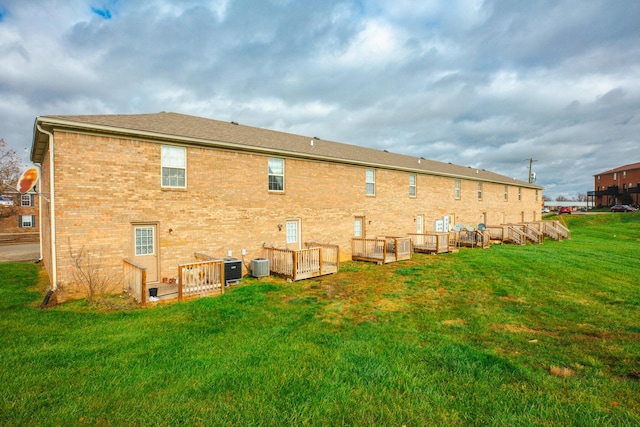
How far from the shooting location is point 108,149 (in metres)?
9.70

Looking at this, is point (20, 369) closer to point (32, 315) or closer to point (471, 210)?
point (32, 315)

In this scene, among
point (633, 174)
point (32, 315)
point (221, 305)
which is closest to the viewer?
point (32, 315)

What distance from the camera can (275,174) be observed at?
14109 millimetres

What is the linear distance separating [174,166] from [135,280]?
177 inches

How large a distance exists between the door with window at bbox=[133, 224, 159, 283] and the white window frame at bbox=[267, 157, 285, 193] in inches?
209

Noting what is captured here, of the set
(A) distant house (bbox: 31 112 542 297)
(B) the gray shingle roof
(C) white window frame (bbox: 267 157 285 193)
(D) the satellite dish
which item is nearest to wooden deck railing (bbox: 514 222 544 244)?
(A) distant house (bbox: 31 112 542 297)

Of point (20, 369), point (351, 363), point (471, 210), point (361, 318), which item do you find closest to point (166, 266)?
point (20, 369)

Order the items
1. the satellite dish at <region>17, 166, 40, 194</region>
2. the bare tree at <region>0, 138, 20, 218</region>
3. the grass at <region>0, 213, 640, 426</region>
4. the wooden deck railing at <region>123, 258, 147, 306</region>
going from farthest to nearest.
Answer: the bare tree at <region>0, 138, 20, 218</region> → the satellite dish at <region>17, 166, 40, 194</region> → the wooden deck railing at <region>123, 258, 147, 306</region> → the grass at <region>0, 213, 640, 426</region>

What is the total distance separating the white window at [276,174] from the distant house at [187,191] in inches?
2.0

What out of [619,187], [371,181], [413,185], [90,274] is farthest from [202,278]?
[619,187]

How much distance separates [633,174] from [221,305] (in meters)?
82.2

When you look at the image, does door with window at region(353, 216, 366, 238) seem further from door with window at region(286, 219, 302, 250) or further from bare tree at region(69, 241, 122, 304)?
bare tree at region(69, 241, 122, 304)

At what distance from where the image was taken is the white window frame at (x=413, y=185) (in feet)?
69.6

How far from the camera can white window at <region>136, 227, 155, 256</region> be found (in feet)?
33.9
